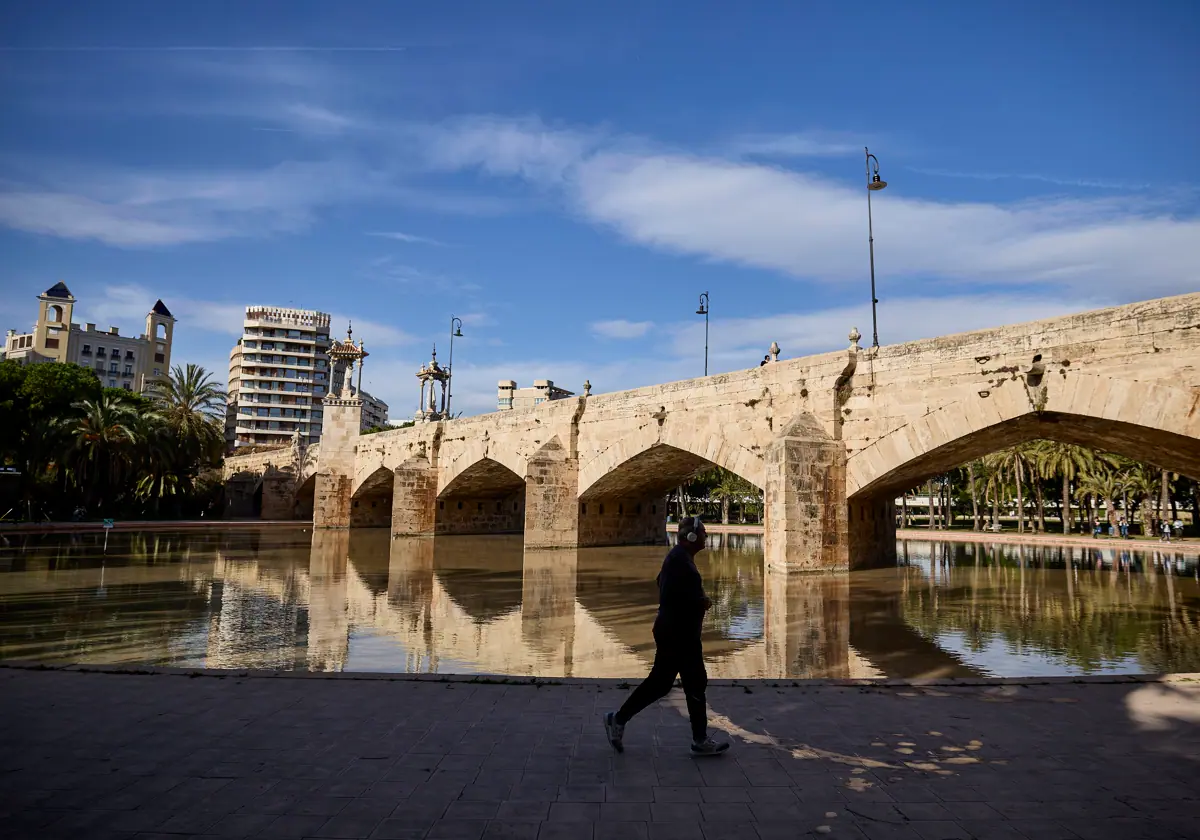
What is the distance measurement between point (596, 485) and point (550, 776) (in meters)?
22.0

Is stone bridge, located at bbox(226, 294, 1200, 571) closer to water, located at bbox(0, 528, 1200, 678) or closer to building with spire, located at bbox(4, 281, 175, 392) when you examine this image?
water, located at bbox(0, 528, 1200, 678)

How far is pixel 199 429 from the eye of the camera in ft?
142

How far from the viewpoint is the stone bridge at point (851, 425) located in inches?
519

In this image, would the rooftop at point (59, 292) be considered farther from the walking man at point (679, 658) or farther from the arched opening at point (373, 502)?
the walking man at point (679, 658)

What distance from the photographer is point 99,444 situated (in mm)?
36656

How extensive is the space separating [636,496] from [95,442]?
27.7 meters

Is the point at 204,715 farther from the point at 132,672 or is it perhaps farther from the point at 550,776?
the point at 550,776

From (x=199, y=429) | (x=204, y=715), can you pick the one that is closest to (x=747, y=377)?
(x=204, y=715)

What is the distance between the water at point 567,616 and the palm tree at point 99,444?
652 inches

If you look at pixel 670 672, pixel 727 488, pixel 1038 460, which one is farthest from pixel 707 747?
pixel 727 488

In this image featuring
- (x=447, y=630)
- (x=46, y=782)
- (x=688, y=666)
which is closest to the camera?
(x=46, y=782)

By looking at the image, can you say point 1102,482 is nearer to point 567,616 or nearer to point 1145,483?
point 1145,483

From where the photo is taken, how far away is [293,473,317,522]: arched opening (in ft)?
157

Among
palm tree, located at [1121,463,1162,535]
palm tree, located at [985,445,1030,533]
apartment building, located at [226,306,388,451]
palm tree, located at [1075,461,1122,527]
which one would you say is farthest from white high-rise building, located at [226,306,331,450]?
palm tree, located at [1121,463,1162,535]
